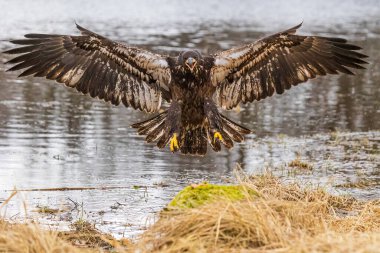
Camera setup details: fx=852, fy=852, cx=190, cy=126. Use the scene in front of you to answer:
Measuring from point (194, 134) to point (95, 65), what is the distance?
4.58ft

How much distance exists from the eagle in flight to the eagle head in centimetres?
2

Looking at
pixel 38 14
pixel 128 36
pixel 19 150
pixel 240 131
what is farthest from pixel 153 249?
pixel 38 14

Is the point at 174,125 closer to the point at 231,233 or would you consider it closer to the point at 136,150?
the point at 136,150

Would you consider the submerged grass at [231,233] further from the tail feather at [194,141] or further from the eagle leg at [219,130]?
the tail feather at [194,141]

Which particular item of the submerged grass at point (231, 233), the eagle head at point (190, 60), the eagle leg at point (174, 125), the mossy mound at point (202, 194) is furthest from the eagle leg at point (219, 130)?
the submerged grass at point (231, 233)

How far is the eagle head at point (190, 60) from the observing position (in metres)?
9.35

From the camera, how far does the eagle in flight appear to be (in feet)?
31.5

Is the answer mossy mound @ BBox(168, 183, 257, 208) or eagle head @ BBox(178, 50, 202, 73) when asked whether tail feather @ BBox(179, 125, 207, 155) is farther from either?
mossy mound @ BBox(168, 183, 257, 208)

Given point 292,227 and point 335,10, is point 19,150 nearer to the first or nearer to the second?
point 292,227

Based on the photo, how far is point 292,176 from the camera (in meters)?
10.4

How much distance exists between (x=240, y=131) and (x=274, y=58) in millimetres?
933

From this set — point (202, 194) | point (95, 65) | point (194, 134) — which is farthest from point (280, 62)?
point (202, 194)

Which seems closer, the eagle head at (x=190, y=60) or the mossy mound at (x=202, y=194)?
the mossy mound at (x=202, y=194)

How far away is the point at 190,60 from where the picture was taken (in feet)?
30.7
